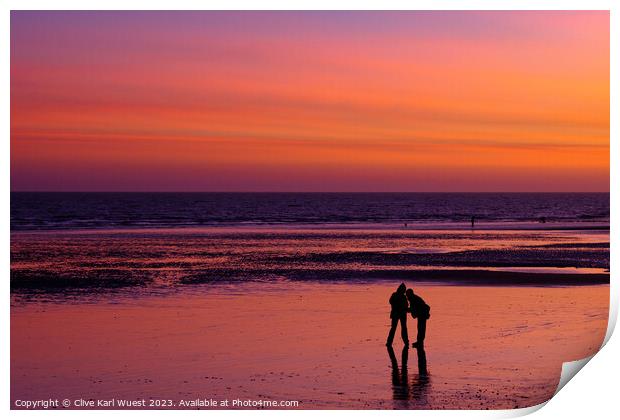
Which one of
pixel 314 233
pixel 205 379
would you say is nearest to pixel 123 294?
pixel 205 379

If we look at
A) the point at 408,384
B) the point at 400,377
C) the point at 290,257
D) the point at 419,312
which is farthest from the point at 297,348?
the point at 290,257

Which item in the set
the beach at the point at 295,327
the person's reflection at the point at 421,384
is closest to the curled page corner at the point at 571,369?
the beach at the point at 295,327

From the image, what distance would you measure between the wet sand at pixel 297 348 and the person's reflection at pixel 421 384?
0.08 feet

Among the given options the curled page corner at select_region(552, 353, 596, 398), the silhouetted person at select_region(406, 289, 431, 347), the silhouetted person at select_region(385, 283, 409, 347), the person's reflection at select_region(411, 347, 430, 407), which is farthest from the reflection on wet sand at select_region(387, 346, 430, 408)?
the curled page corner at select_region(552, 353, 596, 398)

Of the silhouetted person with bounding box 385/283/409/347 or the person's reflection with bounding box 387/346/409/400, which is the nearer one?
the person's reflection with bounding box 387/346/409/400

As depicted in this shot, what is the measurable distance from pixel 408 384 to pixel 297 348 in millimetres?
2342

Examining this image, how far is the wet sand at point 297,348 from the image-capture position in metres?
10.9

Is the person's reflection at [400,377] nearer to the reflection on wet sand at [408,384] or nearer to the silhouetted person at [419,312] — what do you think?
the reflection on wet sand at [408,384]

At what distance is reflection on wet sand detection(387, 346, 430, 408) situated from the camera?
10.4m

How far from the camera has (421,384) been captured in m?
11.2

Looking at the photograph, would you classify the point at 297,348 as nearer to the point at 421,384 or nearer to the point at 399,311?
the point at 399,311

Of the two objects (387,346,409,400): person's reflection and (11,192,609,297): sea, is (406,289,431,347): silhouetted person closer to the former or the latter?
(387,346,409,400): person's reflection
